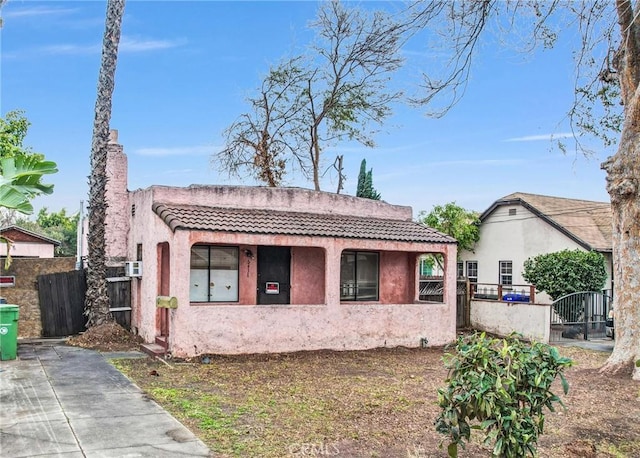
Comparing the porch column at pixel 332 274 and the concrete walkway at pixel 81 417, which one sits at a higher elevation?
the porch column at pixel 332 274

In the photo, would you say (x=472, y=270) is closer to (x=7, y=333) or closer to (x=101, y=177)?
(x=101, y=177)

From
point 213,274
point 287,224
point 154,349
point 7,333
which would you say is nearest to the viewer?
point 7,333

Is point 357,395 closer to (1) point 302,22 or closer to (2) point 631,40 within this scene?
(2) point 631,40

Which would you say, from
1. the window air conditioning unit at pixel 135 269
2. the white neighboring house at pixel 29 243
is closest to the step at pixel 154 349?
the window air conditioning unit at pixel 135 269

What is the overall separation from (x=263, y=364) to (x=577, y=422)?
242 inches

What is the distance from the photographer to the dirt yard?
646 cm

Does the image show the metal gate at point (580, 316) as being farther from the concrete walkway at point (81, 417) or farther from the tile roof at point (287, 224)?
the concrete walkway at point (81, 417)

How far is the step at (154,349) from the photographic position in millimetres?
12023

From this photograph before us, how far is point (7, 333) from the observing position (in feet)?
36.0

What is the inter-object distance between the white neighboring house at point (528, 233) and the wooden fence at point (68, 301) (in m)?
15.8

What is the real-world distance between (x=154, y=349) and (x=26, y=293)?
4.21m

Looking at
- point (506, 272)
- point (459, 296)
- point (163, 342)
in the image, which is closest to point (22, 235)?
point (163, 342)

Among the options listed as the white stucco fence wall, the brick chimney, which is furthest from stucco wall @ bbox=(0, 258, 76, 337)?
the white stucco fence wall

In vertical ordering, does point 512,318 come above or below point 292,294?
below
